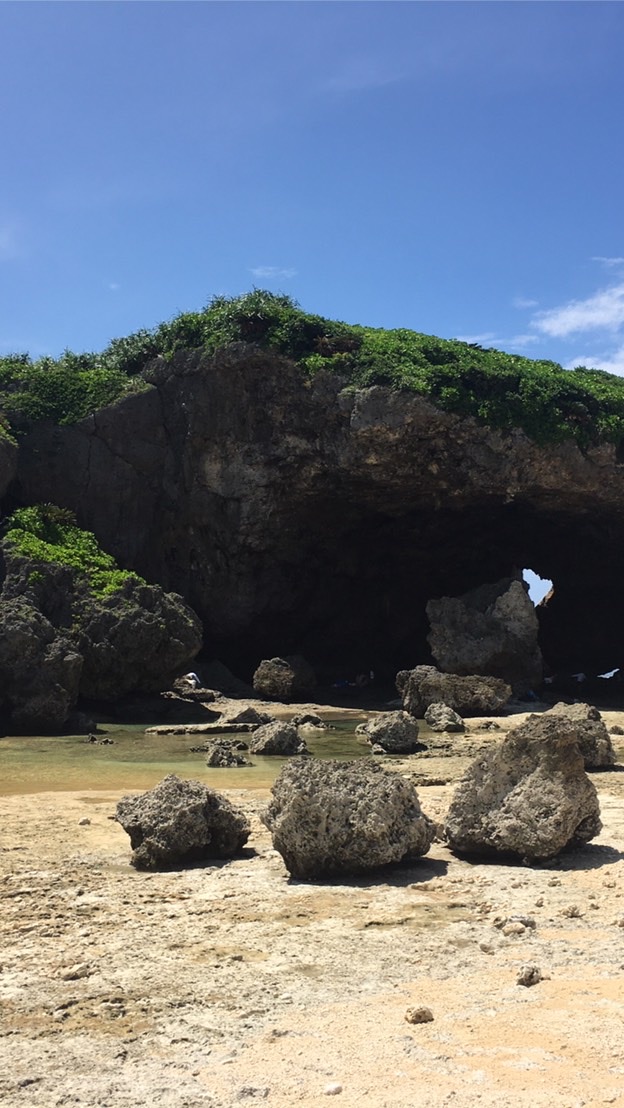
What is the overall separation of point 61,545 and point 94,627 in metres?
3.08

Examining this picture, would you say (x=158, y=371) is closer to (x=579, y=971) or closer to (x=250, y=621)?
(x=250, y=621)

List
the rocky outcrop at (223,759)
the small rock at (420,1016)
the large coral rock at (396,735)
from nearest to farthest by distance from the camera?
the small rock at (420,1016), the rocky outcrop at (223,759), the large coral rock at (396,735)

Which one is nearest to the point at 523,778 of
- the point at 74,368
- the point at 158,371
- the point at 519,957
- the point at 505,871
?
the point at 505,871

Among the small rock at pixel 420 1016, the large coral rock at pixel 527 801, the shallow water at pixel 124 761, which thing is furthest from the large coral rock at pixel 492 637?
the small rock at pixel 420 1016

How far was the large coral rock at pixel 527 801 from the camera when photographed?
6.38 metres

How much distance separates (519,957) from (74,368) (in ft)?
81.8

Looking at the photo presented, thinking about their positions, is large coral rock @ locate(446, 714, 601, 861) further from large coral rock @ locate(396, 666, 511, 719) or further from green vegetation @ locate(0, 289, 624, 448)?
green vegetation @ locate(0, 289, 624, 448)

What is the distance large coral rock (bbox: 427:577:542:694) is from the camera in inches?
896

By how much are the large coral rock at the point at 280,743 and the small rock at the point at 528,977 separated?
9.41 m

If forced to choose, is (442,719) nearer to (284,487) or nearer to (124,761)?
(124,761)

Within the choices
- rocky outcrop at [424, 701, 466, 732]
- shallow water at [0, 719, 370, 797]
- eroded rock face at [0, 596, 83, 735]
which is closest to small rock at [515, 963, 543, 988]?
shallow water at [0, 719, 370, 797]

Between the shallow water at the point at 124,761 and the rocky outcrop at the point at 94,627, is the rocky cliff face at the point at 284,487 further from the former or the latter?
the shallow water at the point at 124,761

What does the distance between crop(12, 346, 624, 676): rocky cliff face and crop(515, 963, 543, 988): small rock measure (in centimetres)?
1909

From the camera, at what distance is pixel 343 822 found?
20.4 feet
